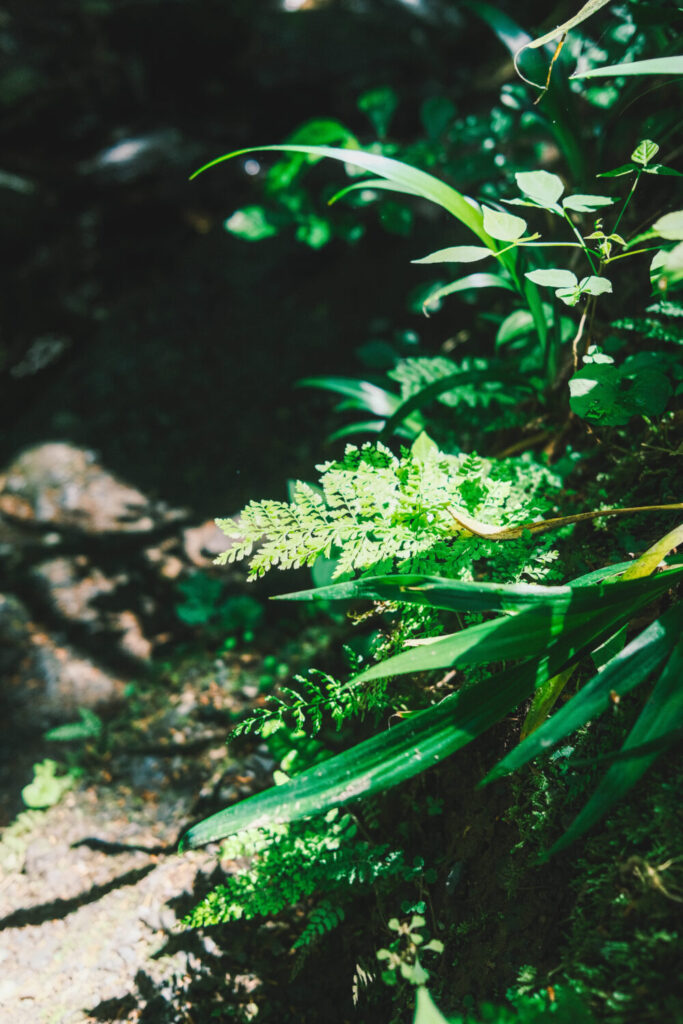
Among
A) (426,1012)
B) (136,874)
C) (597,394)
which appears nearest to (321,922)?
(426,1012)

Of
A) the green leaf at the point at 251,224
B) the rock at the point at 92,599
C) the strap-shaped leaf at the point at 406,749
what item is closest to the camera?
the strap-shaped leaf at the point at 406,749

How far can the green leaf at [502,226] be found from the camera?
1249 mm

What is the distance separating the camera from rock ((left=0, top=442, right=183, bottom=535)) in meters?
3.21

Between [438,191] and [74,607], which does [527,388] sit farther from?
[74,607]

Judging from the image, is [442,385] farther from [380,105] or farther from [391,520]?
[380,105]

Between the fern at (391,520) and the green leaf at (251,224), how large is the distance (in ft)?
4.32

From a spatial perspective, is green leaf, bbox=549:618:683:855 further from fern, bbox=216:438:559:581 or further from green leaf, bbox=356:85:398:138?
green leaf, bbox=356:85:398:138

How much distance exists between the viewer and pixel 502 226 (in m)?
1.26

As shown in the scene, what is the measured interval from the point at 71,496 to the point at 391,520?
9.28ft

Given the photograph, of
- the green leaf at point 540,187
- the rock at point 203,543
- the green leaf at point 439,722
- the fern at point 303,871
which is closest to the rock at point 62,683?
the rock at point 203,543

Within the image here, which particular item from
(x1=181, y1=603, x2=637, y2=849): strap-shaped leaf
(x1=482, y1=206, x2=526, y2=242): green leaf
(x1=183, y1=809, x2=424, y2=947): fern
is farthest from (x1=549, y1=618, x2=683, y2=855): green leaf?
(x1=482, y1=206, x2=526, y2=242): green leaf

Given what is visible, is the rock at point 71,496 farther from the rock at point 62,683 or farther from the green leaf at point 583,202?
the green leaf at point 583,202

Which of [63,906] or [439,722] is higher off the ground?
[439,722]

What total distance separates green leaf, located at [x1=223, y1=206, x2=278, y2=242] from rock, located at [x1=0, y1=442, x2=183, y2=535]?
5.23 feet
